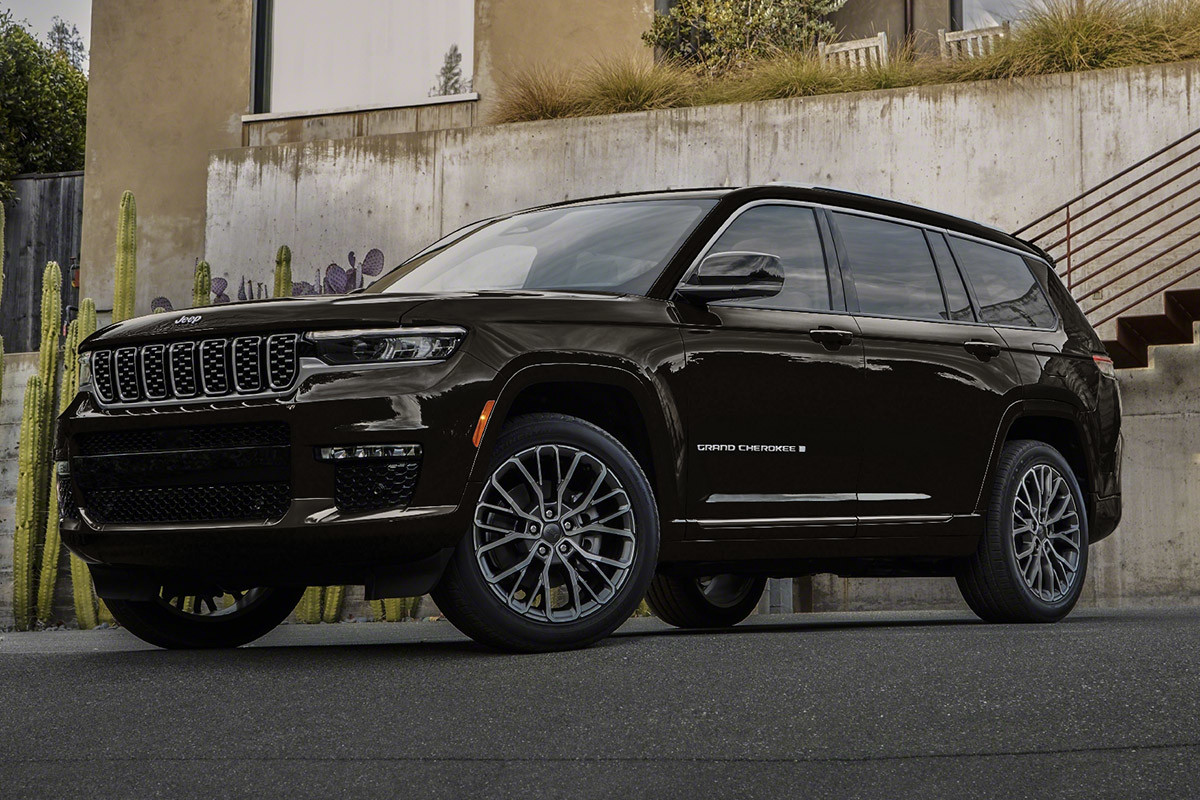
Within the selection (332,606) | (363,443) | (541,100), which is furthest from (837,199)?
(541,100)

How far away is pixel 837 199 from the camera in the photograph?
6594mm

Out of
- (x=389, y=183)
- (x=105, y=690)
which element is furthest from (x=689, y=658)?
(x=389, y=183)

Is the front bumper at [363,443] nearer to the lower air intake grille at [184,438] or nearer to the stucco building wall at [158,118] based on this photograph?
the lower air intake grille at [184,438]

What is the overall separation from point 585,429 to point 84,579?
9.00 metres

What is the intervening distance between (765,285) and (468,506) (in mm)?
1402

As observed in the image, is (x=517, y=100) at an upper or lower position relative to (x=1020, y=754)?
upper

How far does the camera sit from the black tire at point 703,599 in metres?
7.71

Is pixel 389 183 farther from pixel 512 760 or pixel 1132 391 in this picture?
pixel 512 760

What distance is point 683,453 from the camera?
18.0 feet

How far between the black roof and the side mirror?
A: 663 mm

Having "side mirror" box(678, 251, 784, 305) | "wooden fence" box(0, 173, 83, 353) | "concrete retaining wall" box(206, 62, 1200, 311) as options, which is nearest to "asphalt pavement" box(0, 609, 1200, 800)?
"side mirror" box(678, 251, 784, 305)

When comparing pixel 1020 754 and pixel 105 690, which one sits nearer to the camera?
→ pixel 1020 754

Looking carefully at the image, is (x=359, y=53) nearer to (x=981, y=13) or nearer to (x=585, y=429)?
(x=981, y=13)

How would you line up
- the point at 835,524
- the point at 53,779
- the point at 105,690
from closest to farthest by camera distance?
the point at 53,779 → the point at 105,690 → the point at 835,524
